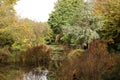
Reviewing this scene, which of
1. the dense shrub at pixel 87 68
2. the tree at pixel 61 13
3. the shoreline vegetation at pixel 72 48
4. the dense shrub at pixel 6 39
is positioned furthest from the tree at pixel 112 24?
the tree at pixel 61 13

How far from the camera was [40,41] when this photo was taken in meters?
30.2

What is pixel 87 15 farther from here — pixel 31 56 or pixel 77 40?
pixel 31 56

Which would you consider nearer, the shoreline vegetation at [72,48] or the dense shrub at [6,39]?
the shoreline vegetation at [72,48]

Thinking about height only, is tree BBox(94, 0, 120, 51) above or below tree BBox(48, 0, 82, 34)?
below

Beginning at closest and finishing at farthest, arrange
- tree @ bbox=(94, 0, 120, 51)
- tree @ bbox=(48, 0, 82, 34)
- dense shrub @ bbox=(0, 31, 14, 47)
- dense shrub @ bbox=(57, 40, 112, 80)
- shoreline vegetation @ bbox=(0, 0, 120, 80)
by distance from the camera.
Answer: dense shrub @ bbox=(57, 40, 112, 80) → shoreline vegetation @ bbox=(0, 0, 120, 80) → tree @ bbox=(94, 0, 120, 51) → dense shrub @ bbox=(0, 31, 14, 47) → tree @ bbox=(48, 0, 82, 34)

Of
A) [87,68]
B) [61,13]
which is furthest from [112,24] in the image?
[61,13]

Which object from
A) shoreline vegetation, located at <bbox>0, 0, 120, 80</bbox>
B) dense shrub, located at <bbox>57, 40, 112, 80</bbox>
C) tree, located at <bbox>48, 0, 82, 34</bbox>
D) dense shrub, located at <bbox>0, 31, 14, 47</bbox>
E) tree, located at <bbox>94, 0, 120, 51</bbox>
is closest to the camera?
dense shrub, located at <bbox>57, 40, 112, 80</bbox>

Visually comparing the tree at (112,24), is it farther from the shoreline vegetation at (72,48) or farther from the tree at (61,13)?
the tree at (61,13)

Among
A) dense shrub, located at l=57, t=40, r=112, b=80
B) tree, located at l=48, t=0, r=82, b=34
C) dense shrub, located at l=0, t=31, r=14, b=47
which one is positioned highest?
tree, located at l=48, t=0, r=82, b=34

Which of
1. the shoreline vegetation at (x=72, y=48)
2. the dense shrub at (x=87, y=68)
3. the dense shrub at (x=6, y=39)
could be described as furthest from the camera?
the dense shrub at (x=6, y=39)

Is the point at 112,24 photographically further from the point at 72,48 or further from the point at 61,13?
the point at 61,13

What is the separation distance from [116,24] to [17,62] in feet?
26.1

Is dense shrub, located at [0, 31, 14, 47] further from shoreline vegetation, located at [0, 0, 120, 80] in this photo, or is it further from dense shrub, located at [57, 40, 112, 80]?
dense shrub, located at [57, 40, 112, 80]

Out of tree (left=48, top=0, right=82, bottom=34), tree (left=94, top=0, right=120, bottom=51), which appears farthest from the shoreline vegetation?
tree (left=48, top=0, right=82, bottom=34)
